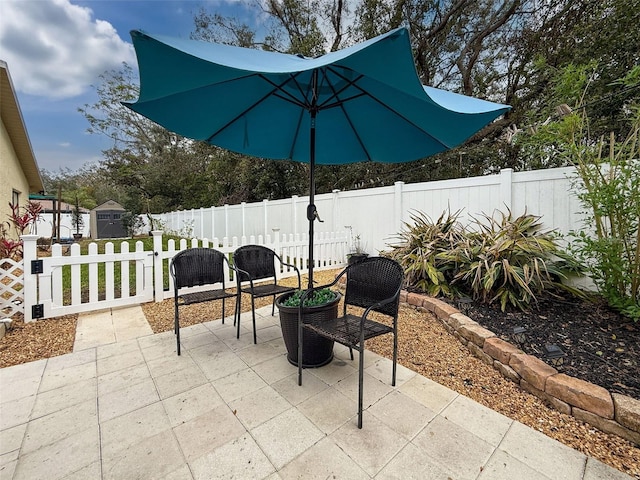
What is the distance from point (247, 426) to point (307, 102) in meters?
2.42

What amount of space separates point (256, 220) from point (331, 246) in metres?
4.06

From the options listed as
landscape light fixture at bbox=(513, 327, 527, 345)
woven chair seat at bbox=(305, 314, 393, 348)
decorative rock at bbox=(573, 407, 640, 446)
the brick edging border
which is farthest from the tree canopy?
woven chair seat at bbox=(305, 314, 393, 348)

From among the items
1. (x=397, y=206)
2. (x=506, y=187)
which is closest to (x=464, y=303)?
(x=506, y=187)

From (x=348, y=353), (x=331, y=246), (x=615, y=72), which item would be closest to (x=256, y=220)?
(x=331, y=246)

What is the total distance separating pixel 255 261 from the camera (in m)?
3.41

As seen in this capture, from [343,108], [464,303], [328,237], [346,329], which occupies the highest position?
[343,108]

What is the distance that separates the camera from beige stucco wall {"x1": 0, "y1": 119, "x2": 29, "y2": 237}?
22.4 feet

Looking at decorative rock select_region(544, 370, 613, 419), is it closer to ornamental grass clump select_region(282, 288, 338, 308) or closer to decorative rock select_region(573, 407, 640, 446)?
decorative rock select_region(573, 407, 640, 446)

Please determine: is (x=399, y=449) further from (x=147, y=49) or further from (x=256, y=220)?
(x=256, y=220)

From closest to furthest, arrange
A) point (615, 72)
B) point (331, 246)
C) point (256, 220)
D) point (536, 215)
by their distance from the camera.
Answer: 1. point (536, 215)
2. point (615, 72)
3. point (331, 246)
4. point (256, 220)

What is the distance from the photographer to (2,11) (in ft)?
13.7

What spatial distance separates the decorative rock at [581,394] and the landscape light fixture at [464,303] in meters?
1.29

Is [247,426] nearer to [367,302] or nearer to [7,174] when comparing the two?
[367,302]

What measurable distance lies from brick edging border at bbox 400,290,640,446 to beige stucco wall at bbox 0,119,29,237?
9.72 metres
